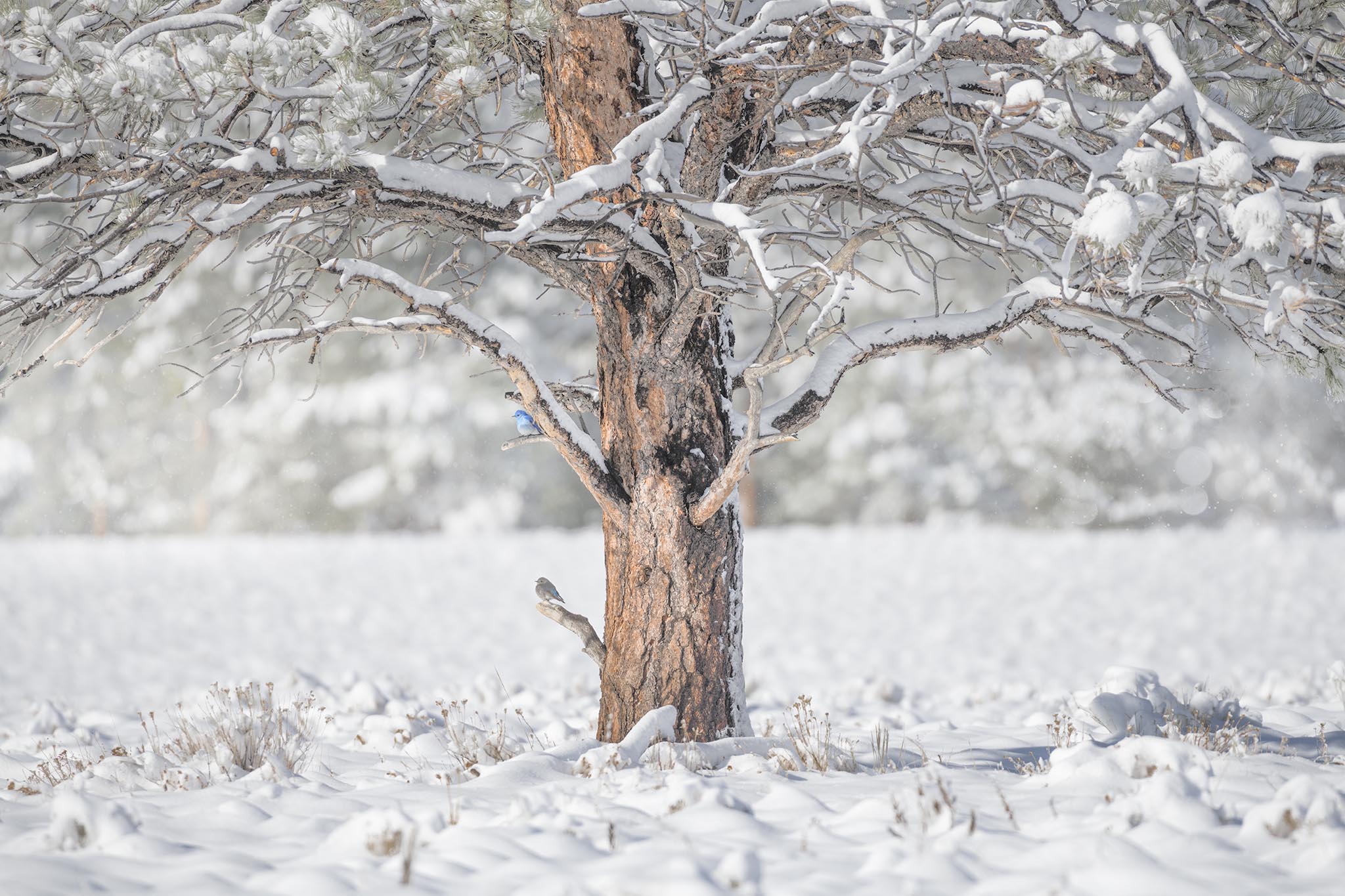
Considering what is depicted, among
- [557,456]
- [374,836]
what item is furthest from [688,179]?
[557,456]

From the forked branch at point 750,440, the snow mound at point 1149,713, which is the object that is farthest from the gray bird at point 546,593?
the snow mound at point 1149,713

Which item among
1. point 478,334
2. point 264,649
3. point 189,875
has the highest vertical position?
point 478,334

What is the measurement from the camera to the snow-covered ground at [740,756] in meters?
2.61

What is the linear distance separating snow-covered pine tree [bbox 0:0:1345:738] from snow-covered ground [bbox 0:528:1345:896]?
1041 mm

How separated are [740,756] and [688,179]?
7.18ft

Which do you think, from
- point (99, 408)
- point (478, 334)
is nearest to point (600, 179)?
point (478, 334)

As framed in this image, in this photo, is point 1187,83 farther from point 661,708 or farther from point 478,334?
point 661,708

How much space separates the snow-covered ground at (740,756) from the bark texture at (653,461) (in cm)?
29

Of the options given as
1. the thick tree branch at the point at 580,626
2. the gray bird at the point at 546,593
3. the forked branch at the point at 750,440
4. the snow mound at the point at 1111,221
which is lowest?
the thick tree branch at the point at 580,626

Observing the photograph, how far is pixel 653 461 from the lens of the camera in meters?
4.19

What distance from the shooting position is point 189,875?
2.63 metres

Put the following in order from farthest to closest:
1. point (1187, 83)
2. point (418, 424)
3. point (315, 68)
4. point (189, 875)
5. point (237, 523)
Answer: point (237, 523) → point (418, 424) → point (315, 68) → point (1187, 83) → point (189, 875)

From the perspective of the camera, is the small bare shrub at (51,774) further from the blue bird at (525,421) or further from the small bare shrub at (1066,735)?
the small bare shrub at (1066,735)

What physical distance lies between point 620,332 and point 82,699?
6.04 meters
